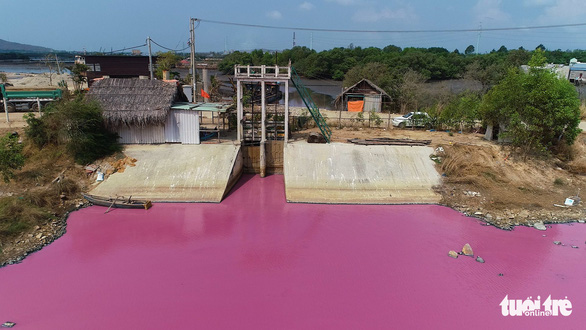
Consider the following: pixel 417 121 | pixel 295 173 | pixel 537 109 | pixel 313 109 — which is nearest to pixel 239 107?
pixel 313 109

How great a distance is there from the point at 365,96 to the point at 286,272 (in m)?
23.1

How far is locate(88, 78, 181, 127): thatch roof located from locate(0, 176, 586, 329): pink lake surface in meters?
4.67

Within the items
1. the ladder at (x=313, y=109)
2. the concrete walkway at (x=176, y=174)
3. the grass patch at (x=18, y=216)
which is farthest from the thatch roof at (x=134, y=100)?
the ladder at (x=313, y=109)

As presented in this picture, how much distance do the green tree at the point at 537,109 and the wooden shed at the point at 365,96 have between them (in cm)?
1266

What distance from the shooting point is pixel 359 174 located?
17797 mm

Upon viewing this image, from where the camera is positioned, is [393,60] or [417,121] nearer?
[417,121]

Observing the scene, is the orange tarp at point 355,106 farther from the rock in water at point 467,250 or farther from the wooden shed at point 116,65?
the rock in water at point 467,250

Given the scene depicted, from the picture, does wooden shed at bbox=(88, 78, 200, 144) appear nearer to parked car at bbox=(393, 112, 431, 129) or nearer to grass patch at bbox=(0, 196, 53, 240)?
grass patch at bbox=(0, 196, 53, 240)

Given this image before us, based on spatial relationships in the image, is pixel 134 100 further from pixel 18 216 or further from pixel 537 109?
pixel 537 109

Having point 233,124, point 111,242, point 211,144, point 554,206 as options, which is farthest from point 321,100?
point 111,242

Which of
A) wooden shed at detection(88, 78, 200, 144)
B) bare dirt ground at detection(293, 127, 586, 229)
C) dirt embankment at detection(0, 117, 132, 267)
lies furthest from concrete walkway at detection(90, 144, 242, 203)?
bare dirt ground at detection(293, 127, 586, 229)

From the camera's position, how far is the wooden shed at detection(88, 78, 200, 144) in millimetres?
18078

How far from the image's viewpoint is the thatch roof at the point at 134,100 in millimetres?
18000

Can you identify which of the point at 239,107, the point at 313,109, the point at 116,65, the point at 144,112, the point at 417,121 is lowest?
the point at 417,121
